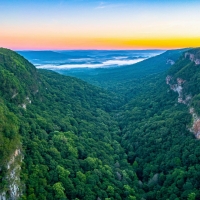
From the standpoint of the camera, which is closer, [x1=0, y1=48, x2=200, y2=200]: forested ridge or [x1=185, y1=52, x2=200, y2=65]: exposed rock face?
[x1=0, y1=48, x2=200, y2=200]: forested ridge

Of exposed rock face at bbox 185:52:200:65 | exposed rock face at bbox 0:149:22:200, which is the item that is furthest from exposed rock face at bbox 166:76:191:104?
exposed rock face at bbox 0:149:22:200

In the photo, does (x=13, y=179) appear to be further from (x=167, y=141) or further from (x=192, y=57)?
(x=192, y=57)

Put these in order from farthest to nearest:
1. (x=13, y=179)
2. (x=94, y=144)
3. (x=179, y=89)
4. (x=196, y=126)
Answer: (x=179, y=89) → (x=94, y=144) → (x=196, y=126) → (x=13, y=179)

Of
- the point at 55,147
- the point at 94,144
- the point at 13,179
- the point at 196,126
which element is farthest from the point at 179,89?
the point at 13,179

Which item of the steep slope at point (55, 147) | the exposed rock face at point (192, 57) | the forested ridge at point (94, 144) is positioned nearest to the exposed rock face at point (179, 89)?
the forested ridge at point (94, 144)

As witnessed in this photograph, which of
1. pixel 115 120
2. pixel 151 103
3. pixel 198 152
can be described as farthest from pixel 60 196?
pixel 151 103

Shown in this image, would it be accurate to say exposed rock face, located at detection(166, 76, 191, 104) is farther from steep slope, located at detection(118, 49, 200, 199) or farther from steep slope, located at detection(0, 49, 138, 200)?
steep slope, located at detection(0, 49, 138, 200)

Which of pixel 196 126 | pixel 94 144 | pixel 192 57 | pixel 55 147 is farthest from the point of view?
A: pixel 192 57

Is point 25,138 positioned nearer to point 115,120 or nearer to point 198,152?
point 198,152

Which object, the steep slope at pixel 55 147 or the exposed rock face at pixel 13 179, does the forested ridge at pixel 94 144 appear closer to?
the steep slope at pixel 55 147
